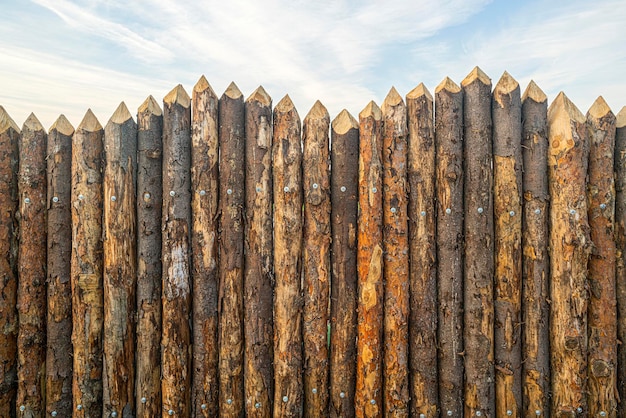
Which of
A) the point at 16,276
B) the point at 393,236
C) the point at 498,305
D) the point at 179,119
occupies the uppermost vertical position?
the point at 179,119

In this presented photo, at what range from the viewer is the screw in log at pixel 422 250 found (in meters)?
4.89

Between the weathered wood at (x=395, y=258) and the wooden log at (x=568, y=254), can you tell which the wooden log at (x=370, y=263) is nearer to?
the weathered wood at (x=395, y=258)

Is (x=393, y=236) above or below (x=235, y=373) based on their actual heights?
above

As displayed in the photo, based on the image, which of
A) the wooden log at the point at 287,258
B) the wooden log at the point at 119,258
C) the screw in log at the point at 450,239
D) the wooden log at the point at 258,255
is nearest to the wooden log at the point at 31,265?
the wooden log at the point at 119,258

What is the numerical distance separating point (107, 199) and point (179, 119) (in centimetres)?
123

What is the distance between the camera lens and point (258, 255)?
495 centimetres

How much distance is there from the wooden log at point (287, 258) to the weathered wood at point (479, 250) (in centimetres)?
190

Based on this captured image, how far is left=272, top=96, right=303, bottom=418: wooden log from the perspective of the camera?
16.1ft

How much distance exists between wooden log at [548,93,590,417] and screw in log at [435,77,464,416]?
41.5 inches

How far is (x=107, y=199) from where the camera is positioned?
500 cm

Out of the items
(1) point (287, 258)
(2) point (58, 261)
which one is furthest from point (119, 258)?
(1) point (287, 258)

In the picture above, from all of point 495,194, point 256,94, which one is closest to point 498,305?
point 495,194

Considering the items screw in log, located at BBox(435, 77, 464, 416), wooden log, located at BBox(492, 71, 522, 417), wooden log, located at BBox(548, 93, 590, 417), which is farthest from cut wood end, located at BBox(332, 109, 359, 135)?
wooden log, located at BBox(548, 93, 590, 417)

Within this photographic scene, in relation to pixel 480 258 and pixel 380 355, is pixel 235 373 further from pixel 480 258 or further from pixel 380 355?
pixel 480 258
